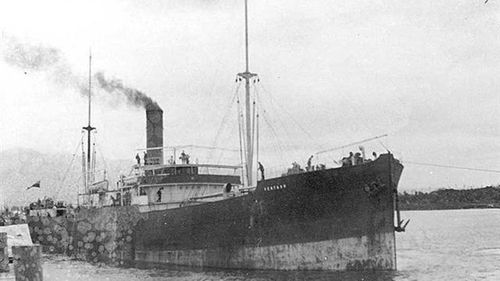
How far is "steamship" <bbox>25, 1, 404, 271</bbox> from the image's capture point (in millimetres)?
19594

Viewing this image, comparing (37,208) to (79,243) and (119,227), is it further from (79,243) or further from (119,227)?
(119,227)

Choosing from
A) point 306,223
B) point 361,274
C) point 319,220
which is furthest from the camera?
point 306,223

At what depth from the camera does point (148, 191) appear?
88.6 feet

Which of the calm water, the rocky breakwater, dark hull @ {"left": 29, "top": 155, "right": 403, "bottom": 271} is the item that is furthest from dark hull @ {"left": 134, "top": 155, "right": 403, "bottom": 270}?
the rocky breakwater

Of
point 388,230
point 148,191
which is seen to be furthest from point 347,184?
point 148,191

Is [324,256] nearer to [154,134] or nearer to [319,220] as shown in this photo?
[319,220]

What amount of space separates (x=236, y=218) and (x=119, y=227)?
333 inches

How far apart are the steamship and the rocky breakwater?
0.75 ft

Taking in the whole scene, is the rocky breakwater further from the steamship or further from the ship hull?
the ship hull

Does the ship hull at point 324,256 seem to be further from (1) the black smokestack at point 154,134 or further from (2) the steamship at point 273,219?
(1) the black smokestack at point 154,134

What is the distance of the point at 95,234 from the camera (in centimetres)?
3064

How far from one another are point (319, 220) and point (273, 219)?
1.70 metres

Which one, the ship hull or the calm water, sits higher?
the ship hull

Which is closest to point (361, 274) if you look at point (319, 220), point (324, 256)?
point (324, 256)
